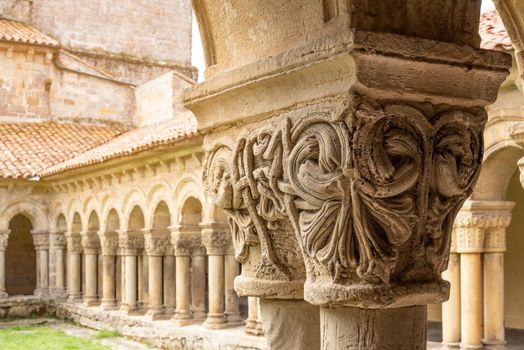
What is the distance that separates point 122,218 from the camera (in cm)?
1510

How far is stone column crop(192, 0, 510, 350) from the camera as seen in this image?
218 centimetres

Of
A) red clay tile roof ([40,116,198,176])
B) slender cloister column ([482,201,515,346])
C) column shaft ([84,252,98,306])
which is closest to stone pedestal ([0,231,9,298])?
red clay tile roof ([40,116,198,176])

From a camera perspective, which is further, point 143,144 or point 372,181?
point 143,144

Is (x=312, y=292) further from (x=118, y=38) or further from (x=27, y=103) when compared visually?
(x=118, y=38)

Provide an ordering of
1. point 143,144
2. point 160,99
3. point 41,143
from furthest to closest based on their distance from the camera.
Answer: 1. point 160,99
2. point 41,143
3. point 143,144

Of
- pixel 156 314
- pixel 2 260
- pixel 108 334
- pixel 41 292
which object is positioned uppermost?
pixel 2 260

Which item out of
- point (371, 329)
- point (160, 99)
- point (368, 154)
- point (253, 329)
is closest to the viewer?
point (368, 154)

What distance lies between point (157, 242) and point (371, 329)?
39.4 feet

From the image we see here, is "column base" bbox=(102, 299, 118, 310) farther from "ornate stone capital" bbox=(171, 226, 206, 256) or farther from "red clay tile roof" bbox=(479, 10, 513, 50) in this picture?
"red clay tile roof" bbox=(479, 10, 513, 50)

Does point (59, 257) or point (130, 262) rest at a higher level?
point (130, 262)

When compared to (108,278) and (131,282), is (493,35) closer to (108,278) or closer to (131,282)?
(131,282)

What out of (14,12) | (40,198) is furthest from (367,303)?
(14,12)

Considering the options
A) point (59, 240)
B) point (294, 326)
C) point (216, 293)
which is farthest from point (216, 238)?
point (294, 326)

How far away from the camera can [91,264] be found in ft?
55.2
